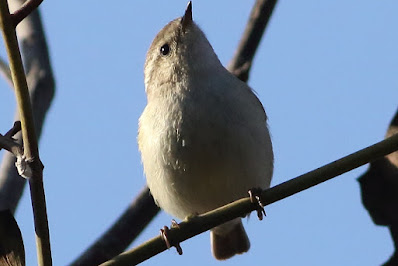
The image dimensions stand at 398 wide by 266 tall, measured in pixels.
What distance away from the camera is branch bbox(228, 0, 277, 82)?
444cm

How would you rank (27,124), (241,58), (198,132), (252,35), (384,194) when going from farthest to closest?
(241,58)
(252,35)
(198,132)
(384,194)
(27,124)

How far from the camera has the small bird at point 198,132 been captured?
13.0 ft

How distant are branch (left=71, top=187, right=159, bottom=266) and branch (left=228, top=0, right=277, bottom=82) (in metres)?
1.02

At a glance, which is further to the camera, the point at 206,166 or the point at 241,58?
the point at 241,58

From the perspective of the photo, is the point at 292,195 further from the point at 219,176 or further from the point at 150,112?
the point at 150,112

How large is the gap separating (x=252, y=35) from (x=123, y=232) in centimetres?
154

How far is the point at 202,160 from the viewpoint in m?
3.97

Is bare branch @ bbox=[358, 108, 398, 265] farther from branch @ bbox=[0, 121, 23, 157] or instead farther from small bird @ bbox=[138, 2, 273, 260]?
small bird @ bbox=[138, 2, 273, 260]

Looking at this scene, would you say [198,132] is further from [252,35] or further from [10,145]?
[10,145]

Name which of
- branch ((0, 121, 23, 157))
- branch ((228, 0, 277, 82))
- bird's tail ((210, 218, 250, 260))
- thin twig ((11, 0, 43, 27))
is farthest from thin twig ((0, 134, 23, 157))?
bird's tail ((210, 218, 250, 260))

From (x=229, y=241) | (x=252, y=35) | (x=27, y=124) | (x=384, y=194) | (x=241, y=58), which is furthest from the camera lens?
(x=229, y=241)

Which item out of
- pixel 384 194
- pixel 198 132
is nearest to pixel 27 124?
pixel 384 194

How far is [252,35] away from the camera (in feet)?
15.0

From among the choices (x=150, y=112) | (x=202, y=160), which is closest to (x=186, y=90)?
(x=150, y=112)
